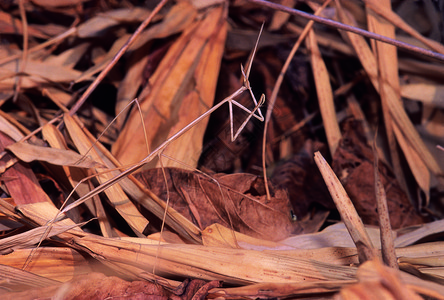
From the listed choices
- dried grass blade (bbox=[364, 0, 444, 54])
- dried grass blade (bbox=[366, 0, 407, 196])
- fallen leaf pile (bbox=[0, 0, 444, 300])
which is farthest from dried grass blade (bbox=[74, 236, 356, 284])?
dried grass blade (bbox=[364, 0, 444, 54])

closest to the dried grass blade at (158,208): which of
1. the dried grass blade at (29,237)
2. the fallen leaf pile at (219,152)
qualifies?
the fallen leaf pile at (219,152)

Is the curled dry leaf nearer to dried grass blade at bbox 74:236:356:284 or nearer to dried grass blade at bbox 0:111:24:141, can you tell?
dried grass blade at bbox 74:236:356:284

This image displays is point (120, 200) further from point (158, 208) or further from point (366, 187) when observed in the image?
point (366, 187)

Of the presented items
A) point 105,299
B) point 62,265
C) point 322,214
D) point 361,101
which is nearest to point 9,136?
point 62,265

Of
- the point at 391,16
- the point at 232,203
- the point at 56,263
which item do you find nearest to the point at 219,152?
the point at 232,203

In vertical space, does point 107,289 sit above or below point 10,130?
below

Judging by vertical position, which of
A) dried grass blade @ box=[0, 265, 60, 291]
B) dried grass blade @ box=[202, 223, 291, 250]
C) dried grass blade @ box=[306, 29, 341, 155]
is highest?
dried grass blade @ box=[306, 29, 341, 155]

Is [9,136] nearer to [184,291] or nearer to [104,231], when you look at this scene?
[104,231]
